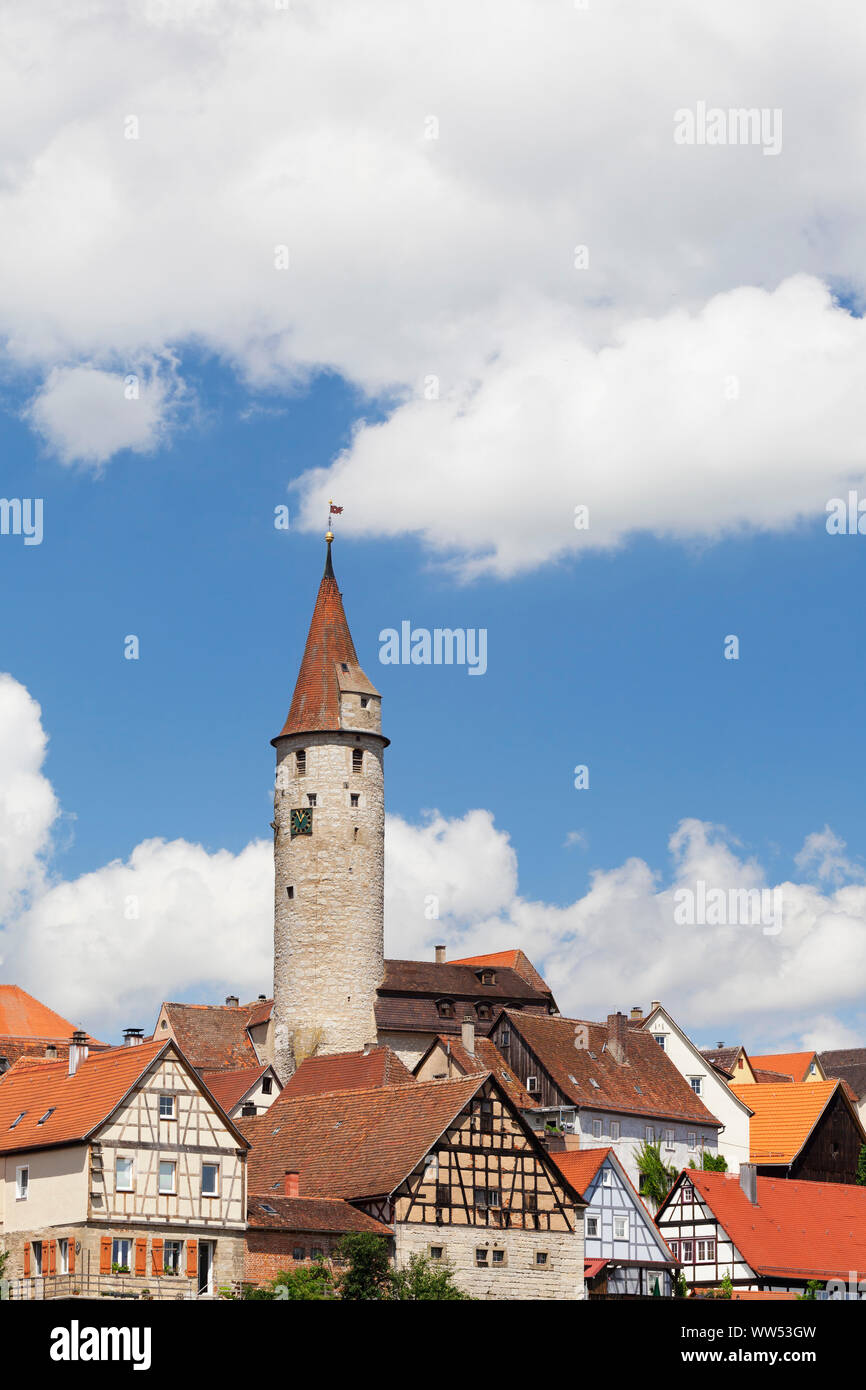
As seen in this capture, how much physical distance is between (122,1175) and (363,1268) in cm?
611

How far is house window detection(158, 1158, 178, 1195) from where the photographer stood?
47.6m

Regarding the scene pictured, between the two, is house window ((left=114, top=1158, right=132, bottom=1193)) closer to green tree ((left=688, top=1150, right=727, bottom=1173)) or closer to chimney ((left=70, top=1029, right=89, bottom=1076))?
chimney ((left=70, top=1029, right=89, bottom=1076))

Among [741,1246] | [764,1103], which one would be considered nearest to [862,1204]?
[741,1246]

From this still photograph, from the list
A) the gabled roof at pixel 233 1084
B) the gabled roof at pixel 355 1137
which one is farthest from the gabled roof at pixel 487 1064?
the gabled roof at pixel 355 1137

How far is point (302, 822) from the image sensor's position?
84000mm

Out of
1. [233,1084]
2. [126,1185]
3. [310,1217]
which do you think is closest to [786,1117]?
[233,1084]

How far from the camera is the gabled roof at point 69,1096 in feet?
155

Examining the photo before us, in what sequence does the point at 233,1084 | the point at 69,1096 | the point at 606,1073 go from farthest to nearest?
the point at 233,1084 < the point at 606,1073 < the point at 69,1096

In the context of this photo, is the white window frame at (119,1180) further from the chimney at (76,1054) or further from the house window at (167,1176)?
the chimney at (76,1054)

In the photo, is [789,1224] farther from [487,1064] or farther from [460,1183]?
[487,1064]

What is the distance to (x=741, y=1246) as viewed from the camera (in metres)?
57.1
